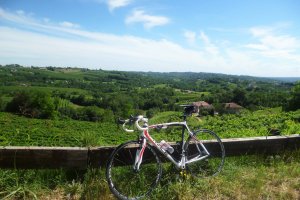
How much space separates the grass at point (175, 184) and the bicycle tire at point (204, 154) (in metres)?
0.15

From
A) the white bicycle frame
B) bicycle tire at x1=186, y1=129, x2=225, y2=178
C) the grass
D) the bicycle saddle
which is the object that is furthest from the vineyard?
bicycle tire at x1=186, y1=129, x2=225, y2=178

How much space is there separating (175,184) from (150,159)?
1.59ft

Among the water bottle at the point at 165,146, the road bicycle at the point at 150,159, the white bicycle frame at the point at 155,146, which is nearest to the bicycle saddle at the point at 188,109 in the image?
the road bicycle at the point at 150,159

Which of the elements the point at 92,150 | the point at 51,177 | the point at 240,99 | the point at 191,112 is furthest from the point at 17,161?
Result: the point at 240,99

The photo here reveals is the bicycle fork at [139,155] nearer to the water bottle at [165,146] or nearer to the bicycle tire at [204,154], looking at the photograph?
the water bottle at [165,146]

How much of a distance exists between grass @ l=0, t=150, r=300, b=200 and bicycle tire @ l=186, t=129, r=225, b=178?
0.15 metres

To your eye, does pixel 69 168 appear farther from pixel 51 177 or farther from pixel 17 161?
pixel 17 161

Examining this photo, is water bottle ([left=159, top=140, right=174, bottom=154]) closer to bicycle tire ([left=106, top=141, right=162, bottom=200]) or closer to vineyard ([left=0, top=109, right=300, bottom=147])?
bicycle tire ([left=106, top=141, right=162, bottom=200])

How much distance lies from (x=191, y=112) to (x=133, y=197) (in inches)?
57.6

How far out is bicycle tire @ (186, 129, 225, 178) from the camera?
428cm

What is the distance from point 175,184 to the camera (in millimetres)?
3801

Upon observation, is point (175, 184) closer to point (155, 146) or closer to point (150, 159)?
point (150, 159)

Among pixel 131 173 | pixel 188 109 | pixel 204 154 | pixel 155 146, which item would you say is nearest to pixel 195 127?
pixel 204 154

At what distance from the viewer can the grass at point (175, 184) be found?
3.43 m
